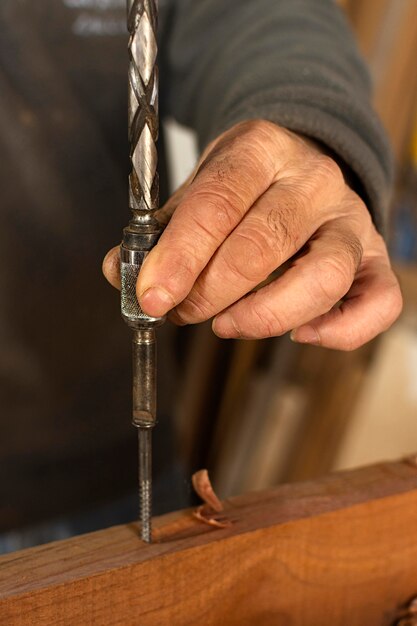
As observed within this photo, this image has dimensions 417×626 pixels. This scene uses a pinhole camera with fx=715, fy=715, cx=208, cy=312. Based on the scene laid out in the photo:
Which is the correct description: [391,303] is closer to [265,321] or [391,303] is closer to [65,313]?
[265,321]

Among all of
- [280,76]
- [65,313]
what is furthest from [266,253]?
[65,313]

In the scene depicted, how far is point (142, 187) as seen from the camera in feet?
1.51

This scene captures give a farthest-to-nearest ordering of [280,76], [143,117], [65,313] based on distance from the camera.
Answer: [65,313], [280,76], [143,117]

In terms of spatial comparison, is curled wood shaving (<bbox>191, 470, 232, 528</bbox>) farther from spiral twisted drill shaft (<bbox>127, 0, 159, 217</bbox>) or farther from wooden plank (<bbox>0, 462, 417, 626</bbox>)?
spiral twisted drill shaft (<bbox>127, 0, 159, 217</bbox>)

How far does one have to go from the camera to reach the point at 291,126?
0.68 metres

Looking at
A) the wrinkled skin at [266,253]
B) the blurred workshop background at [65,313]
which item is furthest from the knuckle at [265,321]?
the blurred workshop background at [65,313]

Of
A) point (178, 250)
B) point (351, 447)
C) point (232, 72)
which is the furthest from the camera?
point (351, 447)

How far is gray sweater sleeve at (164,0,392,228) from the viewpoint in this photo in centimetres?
70

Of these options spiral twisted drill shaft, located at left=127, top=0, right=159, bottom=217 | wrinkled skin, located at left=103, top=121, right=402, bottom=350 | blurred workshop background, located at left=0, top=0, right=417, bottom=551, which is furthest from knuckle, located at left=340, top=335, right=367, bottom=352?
blurred workshop background, located at left=0, top=0, right=417, bottom=551

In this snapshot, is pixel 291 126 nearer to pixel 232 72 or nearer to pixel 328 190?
pixel 328 190

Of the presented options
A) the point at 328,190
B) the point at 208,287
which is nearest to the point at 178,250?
the point at 208,287

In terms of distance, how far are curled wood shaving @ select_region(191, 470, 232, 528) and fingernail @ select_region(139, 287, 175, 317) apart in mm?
187

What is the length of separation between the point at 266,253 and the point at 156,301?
9cm

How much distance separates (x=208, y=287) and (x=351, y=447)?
1287mm
